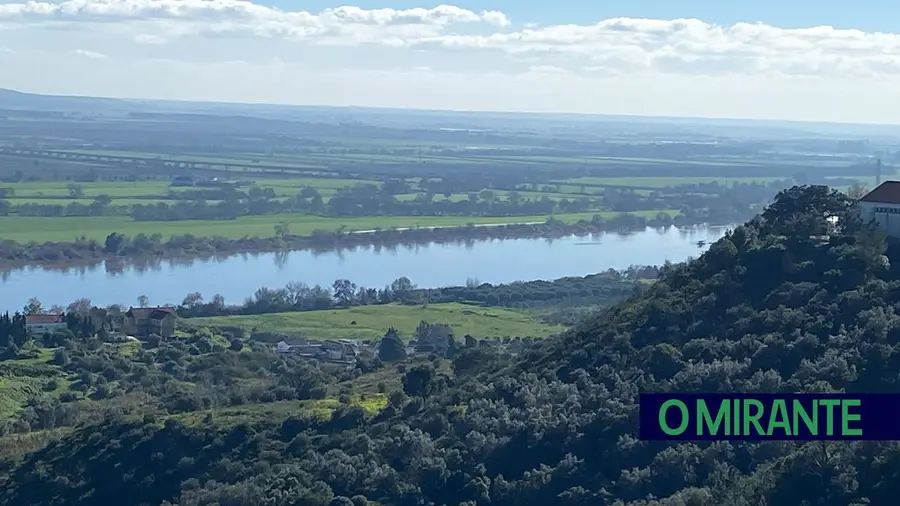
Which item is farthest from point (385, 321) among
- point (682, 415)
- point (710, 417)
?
point (710, 417)

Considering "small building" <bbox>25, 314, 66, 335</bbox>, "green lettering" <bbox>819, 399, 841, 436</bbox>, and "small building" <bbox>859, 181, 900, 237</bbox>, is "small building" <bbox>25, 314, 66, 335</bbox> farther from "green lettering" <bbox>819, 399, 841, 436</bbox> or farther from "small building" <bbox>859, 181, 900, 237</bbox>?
"green lettering" <bbox>819, 399, 841, 436</bbox>

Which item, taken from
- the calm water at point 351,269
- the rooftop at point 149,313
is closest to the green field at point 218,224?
the calm water at point 351,269

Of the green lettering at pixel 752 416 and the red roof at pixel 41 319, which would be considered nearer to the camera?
the green lettering at pixel 752 416

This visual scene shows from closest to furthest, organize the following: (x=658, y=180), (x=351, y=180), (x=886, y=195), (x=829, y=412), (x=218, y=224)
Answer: (x=829, y=412)
(x=886, y=195)
(x=218, y=224)
(x=351, y=180)
(x=658, y=180)

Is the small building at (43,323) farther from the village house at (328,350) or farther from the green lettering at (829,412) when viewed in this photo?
the green lettering at (829,412)

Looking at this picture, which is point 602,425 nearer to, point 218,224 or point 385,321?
point 385,321

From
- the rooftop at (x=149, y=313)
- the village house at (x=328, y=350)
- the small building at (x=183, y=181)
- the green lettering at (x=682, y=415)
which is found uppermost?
the green lettering at (x=682, y=415)
